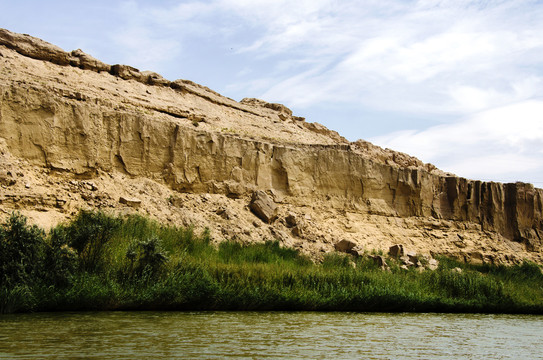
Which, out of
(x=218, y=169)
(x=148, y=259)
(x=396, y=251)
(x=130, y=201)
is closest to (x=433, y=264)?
(x=396, y=251)

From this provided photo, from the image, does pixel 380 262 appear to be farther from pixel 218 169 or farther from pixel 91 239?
pixel 91 239

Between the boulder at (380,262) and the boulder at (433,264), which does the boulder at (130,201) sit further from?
the boulder at (433,264)

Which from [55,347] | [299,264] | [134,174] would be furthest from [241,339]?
[134,174]

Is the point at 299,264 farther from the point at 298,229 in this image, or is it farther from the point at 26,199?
the point at 26,199

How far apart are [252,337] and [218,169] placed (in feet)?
42.9

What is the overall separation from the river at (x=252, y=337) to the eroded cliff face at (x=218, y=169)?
7.01 meters

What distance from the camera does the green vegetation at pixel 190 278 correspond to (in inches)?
507

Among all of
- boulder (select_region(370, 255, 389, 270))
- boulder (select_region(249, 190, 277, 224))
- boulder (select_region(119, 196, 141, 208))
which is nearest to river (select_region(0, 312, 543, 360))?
boulder (select_region(370, 255, 389, 270))

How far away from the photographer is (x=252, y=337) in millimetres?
10125

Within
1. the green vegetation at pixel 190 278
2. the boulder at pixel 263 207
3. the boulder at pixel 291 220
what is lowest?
the green vegetation at pixel 190 278

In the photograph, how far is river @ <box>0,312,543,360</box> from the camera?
27.8ft

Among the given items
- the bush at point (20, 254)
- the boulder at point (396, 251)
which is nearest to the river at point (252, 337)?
the bush at point (20, 254)

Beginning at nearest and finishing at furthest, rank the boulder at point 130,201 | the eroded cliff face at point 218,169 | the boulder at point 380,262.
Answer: the eroded cliff face at point 218,169 < the boulder at point 130,201 < the boulder at point 380,262

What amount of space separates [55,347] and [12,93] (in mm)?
12417
